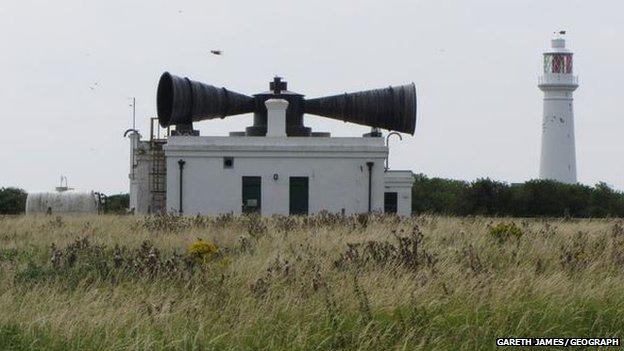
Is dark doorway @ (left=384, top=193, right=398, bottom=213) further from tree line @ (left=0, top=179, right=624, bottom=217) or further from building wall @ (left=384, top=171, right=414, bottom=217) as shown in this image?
tree line @ (left=0, top=179, right=624, bottom=217)

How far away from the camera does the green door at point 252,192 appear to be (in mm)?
35772

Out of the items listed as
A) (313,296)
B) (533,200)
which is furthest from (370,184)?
(313,296)

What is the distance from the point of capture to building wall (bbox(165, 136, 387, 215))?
1412 inches

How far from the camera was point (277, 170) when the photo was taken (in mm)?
35938

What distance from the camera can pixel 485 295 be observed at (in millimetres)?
9570

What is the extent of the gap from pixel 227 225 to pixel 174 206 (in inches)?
626

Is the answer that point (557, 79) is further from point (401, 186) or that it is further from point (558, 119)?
point (401, 186)

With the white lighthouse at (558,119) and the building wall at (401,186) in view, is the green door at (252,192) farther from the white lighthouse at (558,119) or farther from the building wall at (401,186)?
the white lighthouse at (558,119)

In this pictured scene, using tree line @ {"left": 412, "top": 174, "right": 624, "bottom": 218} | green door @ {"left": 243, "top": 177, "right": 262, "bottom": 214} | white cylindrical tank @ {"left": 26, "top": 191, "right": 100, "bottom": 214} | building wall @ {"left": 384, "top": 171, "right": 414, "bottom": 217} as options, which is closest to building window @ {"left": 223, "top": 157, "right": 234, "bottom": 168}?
green door @ {"left": 243, "top": 177, "right": 262, "bottom": 214}

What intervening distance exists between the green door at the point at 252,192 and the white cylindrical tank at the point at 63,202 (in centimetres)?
749

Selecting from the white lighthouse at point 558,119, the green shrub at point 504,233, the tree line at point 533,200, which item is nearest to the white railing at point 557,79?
the white lighthouse at point 558,119

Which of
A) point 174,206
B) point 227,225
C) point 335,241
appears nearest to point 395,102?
point 174,206

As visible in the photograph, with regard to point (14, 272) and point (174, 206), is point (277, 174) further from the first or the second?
point (14, 272)

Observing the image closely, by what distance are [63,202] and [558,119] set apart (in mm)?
33093
